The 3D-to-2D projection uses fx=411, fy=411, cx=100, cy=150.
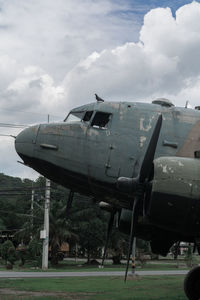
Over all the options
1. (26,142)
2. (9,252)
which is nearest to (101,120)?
(26,142)

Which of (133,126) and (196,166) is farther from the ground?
(133,126)

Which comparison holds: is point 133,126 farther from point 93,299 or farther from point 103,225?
point 103,225

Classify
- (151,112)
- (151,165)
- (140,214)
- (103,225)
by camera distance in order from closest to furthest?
(151,165), (140,214), (151,112), (103,225)

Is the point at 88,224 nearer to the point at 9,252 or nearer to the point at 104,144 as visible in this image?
the point at 9,252

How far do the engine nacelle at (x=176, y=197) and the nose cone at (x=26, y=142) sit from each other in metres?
3.67

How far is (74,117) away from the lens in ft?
40.2

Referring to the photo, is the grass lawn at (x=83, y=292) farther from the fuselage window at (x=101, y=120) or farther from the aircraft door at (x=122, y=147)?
the fuselage window at (x=101, y=120)

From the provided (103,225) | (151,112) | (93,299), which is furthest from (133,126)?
(103,225)

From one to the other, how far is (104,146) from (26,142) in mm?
2152

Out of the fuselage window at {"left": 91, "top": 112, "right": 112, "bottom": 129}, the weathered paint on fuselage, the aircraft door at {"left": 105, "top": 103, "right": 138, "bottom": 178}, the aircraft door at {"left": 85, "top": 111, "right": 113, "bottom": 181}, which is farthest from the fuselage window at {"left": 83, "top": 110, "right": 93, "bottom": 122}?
the aircraft door at {"left": 105, "top": 103, "right": 138, "bottom": 178}

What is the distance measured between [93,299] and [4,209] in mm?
74881

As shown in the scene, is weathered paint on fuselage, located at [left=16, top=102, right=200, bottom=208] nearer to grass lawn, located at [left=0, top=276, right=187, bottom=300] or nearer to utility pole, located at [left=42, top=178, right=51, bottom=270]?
grass lawn, located at [left=0, top=276, right=187, bottom=300]

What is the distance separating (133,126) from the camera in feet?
38.3

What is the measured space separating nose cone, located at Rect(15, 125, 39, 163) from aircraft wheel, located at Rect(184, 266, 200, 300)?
7.81 metres
